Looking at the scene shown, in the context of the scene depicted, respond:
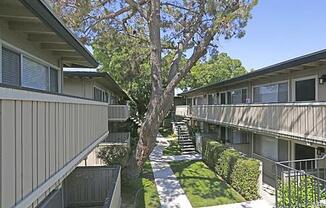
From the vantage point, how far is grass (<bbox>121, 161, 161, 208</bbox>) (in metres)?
13.8

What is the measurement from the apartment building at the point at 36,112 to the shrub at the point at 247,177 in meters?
7.19

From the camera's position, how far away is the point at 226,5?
15500 millimetres

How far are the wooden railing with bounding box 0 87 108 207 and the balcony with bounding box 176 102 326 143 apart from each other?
24.9ft

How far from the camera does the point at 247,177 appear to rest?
14312mm

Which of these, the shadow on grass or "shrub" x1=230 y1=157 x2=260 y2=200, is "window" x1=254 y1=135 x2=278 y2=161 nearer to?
"shrub" x1=230 y1=157 x2=260 y2=200

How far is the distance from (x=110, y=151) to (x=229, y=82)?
9.01 m

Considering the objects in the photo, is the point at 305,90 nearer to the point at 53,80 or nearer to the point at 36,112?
the point at 53,80

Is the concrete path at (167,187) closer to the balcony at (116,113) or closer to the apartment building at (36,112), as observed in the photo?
the balcony at (116,113)

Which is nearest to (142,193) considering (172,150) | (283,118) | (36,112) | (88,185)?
(88,185)

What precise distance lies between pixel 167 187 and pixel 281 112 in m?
7.09

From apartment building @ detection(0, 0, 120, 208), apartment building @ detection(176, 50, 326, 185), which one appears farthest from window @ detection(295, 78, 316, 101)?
apartment building @ detection(0, 0, 120, 208)

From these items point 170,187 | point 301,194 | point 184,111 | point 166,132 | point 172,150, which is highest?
point 184,111

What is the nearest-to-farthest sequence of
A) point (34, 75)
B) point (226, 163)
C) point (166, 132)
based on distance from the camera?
point (34, 75), point (226, 163), point (166, 132)

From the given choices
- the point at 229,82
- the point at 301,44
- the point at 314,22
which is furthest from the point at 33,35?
the point at 301,44
